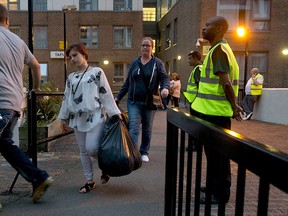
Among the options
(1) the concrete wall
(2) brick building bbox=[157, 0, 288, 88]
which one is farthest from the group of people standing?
(2) brick building bbox=[157, 0, 288, 88]

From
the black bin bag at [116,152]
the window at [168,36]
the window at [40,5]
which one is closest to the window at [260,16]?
the window at [168,36]

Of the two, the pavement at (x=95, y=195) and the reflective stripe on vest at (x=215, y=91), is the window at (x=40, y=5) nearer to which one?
the pavement at (x=95, y=195)

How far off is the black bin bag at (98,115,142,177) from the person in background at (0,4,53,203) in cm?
60

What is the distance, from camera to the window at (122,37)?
30672mm

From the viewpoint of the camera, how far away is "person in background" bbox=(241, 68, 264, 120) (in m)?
13.0

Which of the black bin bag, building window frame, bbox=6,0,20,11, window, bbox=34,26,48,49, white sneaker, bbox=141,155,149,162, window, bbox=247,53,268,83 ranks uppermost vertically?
building window frame, bbox=6,0,20,11

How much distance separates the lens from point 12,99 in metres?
3.40

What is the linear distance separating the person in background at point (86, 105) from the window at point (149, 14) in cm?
3476

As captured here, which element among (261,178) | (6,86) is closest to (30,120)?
(6,86)

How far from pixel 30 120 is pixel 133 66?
1913mm

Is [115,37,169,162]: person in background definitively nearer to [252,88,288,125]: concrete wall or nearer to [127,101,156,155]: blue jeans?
[127,101,156,155]: blue jeans

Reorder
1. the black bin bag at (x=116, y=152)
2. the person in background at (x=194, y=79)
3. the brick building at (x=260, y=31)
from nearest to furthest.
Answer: the black bin bag at (x=116, y=152)
the person in background at (x=194, y=79)
the brick building at (x=260, y=31)

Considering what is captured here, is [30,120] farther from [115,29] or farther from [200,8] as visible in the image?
[115,29]

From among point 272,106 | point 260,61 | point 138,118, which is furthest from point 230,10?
point 138,118
